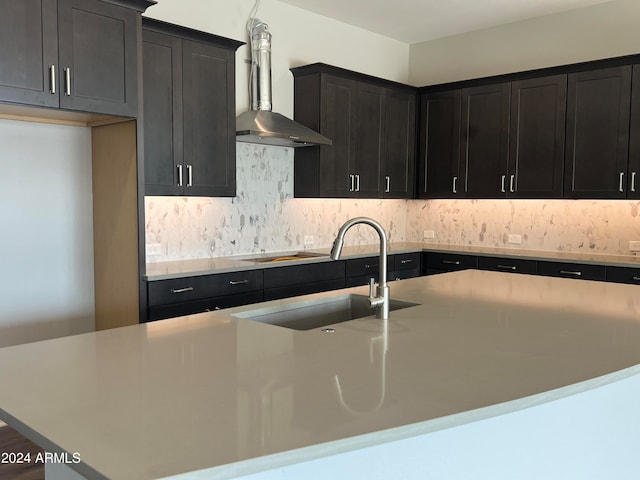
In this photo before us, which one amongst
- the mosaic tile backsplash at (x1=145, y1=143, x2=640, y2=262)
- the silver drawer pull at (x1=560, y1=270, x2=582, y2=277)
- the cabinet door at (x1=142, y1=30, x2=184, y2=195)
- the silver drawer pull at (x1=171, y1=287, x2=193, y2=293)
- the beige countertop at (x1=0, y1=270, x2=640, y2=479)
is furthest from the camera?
the silver drawer pull at (x1=560, y1=270, x2=582, y2=277)

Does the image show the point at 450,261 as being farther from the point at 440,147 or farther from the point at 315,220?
the point at 315,220

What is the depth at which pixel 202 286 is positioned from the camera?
3738 millimetres

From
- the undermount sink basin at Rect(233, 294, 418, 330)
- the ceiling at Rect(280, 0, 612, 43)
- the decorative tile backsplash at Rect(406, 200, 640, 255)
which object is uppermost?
the ceiling at Rect(280, 0, 612, 43)

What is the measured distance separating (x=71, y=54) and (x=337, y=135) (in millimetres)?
2448

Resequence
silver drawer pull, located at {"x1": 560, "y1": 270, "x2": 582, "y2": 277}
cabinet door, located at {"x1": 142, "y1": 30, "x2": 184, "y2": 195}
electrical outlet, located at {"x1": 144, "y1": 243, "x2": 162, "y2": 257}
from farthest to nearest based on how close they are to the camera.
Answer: silver drawer pull, located at {"x1": 560, "y1": 270, "x2": 582, "y2": 277}
electrical outlet, located at {"x1": 144, "y1": 243, "x2": 162, "y2": 257}
cabinet door, located at {"x1": 142, "y1": 30, "x2": 184, "y2": 195}

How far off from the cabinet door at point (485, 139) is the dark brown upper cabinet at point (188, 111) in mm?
2377

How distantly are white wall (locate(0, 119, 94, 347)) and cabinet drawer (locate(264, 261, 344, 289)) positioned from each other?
1.23 metres

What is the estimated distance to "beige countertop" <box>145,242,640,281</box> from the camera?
3766mm

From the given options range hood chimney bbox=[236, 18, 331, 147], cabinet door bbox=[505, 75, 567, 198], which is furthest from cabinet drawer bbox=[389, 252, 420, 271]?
range hood chimney bbox=[236, 18, 331, 147]

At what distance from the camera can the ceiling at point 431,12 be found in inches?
195

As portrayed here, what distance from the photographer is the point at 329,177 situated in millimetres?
5004

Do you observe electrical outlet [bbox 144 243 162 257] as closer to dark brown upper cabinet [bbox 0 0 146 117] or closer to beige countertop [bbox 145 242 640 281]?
beige countertop [bbox 145 242 640 281]

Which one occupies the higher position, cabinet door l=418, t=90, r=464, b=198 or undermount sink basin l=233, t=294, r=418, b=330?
cabinet door l=418, t=90, r=464, b=198

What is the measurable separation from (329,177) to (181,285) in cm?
Result: 187
